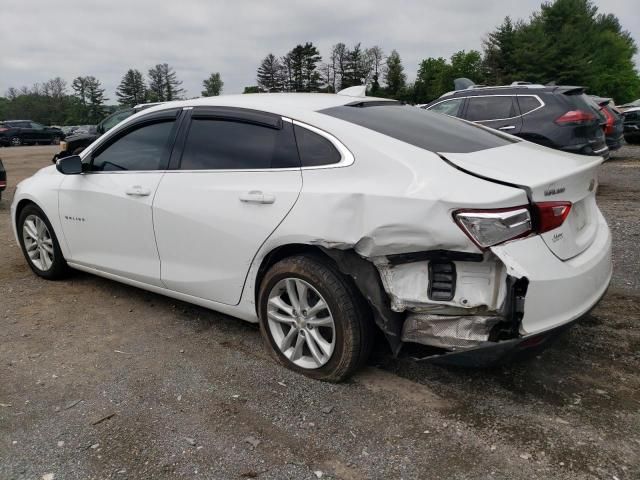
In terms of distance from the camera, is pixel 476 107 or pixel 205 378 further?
pixel 476 107

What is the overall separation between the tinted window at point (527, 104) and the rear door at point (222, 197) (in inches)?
250

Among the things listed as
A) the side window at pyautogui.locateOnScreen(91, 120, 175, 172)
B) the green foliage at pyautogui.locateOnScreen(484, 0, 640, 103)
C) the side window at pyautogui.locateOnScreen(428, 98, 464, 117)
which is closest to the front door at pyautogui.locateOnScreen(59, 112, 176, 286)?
the side window at pyautogui.locateOnScreen(91, 120, 175, 172)

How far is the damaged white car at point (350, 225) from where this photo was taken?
2.49m

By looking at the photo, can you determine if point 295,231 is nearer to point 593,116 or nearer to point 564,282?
point 564,282

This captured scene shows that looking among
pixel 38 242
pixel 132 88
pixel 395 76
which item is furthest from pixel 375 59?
pixel 38 242

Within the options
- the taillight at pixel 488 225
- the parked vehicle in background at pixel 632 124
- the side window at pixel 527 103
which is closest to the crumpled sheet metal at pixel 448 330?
the taillight at pixel 488 225

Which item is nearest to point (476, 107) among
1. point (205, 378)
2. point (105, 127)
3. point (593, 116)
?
point (593, 116)

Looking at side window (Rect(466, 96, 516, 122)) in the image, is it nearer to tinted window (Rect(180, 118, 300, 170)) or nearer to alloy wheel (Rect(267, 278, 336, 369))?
tinted window (Rect(180, 118, 300, 170))

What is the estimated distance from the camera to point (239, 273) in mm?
3273

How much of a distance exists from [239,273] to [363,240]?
937 millimetres

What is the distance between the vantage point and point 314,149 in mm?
3043


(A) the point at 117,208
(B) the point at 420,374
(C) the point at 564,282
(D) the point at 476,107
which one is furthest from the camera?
(D) the point at 476,107

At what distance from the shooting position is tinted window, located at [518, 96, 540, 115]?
8.44 meters

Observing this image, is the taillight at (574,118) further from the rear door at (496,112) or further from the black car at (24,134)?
the black car at (24,134)
